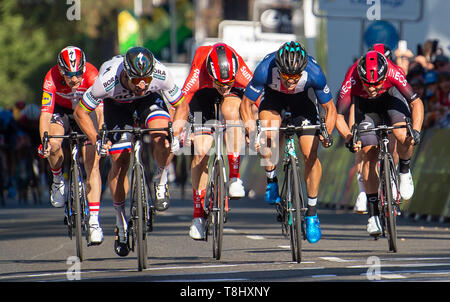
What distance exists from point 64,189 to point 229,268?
301 cm

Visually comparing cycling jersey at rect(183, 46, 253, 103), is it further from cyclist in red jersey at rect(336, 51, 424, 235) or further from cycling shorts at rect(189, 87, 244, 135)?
cyclist in red jersey at rect(336, 51, 424, 235)

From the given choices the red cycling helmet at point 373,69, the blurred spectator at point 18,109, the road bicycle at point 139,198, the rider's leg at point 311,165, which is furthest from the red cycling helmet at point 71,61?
the blurred spectator at point 18,109

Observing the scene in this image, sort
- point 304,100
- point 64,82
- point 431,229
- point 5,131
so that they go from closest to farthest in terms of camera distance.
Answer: point 304,100
point 64,82
point 431,229
point 5,131

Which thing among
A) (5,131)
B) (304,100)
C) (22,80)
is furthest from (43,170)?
(22,80)

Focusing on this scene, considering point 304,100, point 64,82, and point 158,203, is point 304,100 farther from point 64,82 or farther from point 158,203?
point 64,82

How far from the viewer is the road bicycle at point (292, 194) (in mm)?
11156

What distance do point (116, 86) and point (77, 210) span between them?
1361mm

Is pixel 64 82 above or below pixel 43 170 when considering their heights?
above

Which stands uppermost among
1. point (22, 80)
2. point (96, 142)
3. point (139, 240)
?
point (96, 142)

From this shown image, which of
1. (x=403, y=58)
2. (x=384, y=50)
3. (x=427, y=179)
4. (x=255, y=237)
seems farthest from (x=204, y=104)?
(x=403, y=58)

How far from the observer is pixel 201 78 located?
41.3ft

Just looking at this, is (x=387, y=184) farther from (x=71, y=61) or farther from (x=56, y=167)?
(x=56, y=167)

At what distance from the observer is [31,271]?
11.3 m

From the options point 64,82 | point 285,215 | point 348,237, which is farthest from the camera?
point 348,237
